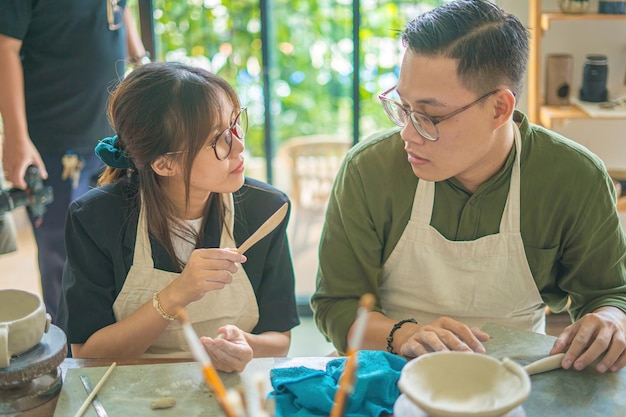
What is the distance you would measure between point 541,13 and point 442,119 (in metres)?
1.33

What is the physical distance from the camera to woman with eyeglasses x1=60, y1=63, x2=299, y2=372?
161 cm

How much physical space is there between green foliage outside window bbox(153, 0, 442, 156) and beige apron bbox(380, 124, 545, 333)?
2.17 meters

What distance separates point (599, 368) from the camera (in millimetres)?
1350

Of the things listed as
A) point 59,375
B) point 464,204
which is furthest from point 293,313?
point 59,375

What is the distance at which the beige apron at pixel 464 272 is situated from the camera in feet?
5.60

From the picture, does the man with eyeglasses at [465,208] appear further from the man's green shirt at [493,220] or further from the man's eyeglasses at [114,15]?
the man's eyeglasses at [114,15]

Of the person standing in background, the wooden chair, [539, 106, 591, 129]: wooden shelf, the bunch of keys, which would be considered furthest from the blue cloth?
the wooden chair

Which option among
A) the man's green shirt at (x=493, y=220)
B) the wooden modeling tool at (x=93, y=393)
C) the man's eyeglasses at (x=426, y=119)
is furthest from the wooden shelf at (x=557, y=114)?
the wooden modeling tool at (x=93, y=393)

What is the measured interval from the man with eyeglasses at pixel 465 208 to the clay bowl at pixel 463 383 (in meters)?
0.37

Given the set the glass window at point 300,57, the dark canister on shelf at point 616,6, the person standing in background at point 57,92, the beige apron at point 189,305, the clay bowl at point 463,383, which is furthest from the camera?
the glass window at point 300,57

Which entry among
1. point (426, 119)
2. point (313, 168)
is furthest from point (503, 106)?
point (313, 168)

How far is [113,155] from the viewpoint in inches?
65.9

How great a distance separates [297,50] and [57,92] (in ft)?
6.26

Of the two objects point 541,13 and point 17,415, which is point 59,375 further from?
point 541,13
